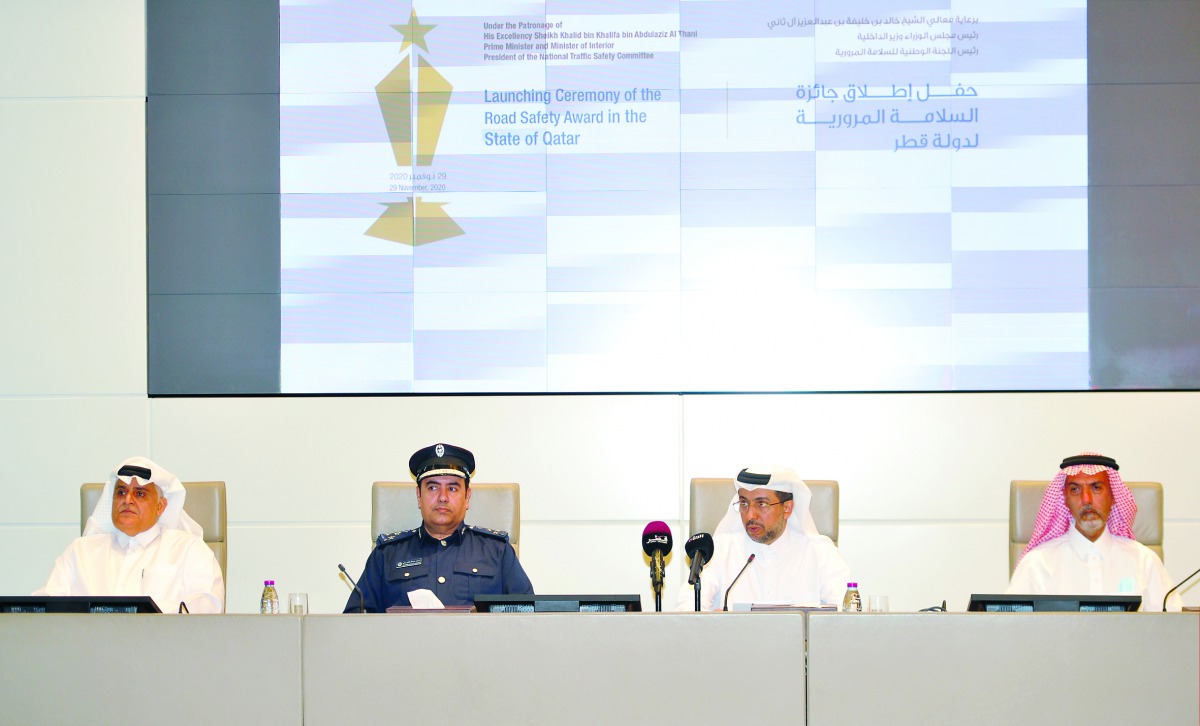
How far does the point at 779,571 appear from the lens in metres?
3.88

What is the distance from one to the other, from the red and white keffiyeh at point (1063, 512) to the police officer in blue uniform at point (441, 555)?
1.72 m

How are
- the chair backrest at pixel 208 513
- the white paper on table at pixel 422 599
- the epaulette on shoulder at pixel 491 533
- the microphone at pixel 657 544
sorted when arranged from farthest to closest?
1. the chair backrest at pixel 208 513
2. the epaulette on shoulder at pixel 491 533
3. the white paper on table at pixel 422 599
4. the microphone at pixel 657 544

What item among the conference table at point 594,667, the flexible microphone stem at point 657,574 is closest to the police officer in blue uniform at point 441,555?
the flexible microphone stem at point 657,574

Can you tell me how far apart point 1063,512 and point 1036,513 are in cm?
10

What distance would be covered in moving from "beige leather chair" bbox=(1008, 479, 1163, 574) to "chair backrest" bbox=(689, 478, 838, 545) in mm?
611

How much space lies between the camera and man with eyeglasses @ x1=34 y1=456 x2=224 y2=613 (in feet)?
12.3

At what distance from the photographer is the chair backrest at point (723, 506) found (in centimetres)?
395

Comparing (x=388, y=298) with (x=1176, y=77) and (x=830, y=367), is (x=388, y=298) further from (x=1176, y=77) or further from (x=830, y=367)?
(x=1176, y=77)

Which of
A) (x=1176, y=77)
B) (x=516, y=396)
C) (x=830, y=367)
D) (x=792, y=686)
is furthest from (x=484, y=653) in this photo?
(x=1176, y=77)

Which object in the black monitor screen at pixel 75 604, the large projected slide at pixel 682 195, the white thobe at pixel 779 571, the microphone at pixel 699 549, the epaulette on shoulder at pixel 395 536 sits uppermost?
the large projected slide at pixel 682 195

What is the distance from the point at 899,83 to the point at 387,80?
1.99 meters

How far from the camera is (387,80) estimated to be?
4.52 meters

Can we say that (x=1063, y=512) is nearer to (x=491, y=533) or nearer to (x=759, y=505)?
(x=759, y=505)

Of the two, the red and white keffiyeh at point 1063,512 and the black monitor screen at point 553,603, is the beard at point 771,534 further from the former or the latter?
the black monitor screen at point 553,603
